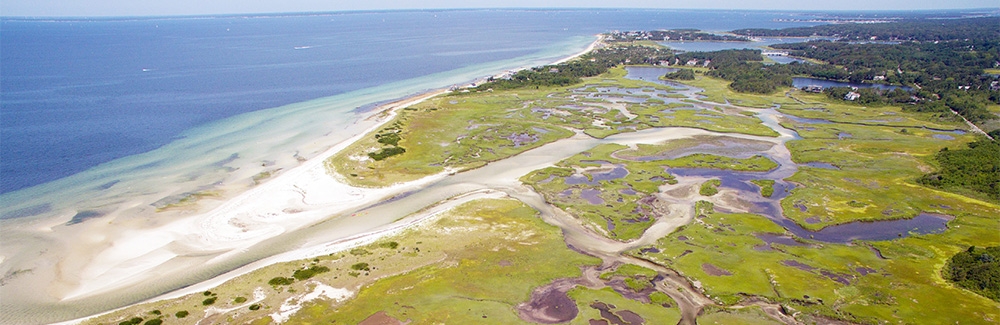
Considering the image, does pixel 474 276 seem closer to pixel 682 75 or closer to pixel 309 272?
pixel 309 272

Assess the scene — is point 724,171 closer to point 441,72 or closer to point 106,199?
point 106,199

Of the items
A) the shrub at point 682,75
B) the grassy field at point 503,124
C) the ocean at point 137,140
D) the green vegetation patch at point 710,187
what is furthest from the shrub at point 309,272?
the shrub at point 682,75

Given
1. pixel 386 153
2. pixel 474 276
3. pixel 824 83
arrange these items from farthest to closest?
pixel 824 83 < pixel 386 153 < pixel 474 276

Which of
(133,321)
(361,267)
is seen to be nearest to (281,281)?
(361,267)

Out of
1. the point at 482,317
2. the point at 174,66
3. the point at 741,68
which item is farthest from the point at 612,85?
the point at 174,66

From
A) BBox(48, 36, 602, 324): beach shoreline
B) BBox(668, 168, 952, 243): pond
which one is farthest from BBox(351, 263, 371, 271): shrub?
BBox(668, 168, 952, 243): pond

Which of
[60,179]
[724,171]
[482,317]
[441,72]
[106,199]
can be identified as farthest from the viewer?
[441,72]

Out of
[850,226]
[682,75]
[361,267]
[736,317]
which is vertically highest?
[682,75]
